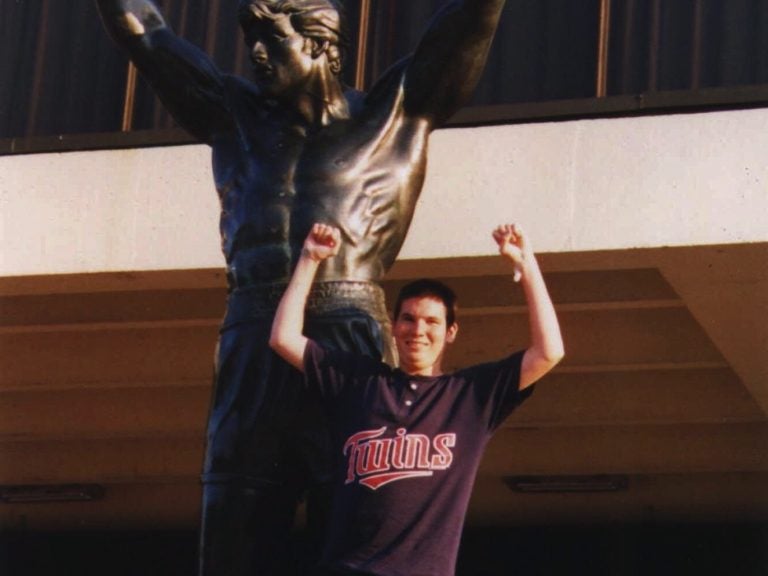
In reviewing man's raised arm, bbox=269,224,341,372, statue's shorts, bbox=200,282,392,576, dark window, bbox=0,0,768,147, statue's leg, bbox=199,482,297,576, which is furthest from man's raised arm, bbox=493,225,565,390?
dark window, bbox=0,0,768,147

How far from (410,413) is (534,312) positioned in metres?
0.39

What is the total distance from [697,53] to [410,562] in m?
6.04

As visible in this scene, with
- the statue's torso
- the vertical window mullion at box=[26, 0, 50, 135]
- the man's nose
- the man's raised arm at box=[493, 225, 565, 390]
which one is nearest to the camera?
the man's raised arm at box=[493, 225, 565, 390]

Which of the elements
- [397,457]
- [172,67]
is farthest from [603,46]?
[397,457]

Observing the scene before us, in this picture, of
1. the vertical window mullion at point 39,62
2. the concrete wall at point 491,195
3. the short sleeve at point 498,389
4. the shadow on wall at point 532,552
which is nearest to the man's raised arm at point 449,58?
the short sleeve at point 498,389

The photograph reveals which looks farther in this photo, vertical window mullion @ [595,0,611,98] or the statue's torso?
vertical window mullion @ [595,0,611,98]

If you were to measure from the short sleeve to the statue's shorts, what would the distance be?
0.58 m

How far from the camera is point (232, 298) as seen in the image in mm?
5859

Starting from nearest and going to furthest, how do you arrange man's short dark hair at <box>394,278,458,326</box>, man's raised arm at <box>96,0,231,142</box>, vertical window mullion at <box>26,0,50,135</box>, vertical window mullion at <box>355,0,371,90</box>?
1. man's short dark hair at <box>394,278,458,326</box>
2. man's raised arm at <box>96,0,231,142</box>
3. vertical window mullion at <box>355,0,371,90</box>
4. vertical window mullion at <box>26,0,50,135</box>

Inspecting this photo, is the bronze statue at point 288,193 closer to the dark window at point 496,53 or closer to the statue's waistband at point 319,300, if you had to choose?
the statue's waistband at point 319,300

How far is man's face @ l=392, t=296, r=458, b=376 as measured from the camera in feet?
16.9

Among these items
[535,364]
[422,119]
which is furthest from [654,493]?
[535,364]

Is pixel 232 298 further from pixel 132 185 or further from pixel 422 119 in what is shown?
pixel 132 185

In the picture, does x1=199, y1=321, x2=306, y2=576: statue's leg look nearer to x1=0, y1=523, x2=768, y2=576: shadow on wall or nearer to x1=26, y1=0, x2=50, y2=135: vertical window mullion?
x1=26, y1=0, x2=50, y2=135: vertical window mullion
